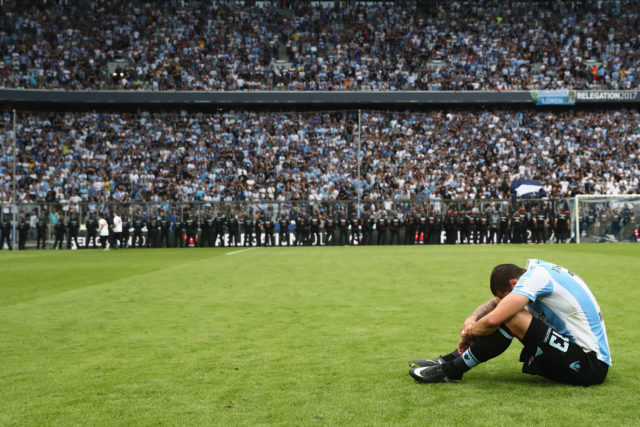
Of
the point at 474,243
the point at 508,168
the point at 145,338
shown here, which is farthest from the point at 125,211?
the point at 145,338

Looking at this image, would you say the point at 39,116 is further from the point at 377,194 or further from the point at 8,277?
the point at 8,277

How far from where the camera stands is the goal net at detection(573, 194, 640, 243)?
3266 centimetres

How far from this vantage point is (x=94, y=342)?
708 cm

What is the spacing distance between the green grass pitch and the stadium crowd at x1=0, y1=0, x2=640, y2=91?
112 ft

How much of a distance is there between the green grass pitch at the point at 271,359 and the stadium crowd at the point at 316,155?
26.3 m

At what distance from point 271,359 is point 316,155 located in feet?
119

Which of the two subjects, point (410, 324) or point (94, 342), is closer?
point (94, 342)

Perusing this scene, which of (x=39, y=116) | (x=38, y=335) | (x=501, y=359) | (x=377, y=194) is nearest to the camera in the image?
(x=501, y=359)

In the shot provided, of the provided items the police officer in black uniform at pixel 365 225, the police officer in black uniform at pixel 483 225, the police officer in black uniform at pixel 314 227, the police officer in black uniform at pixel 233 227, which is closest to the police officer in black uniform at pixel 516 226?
the police officer in black uniform at pixel 483 225

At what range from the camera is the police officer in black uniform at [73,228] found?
106 feet

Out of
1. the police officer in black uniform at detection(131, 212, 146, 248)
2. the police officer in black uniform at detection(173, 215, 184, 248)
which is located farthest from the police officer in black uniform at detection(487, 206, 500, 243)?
the police officer in black uniform at detection(131, 212, 146, 248)

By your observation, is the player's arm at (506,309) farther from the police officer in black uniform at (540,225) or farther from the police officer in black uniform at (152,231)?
the police officer in black uniform at (540,225)

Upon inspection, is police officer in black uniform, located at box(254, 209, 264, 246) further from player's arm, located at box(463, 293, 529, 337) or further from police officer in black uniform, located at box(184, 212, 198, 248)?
player's arm, located at box(463, 293, 529, 337)

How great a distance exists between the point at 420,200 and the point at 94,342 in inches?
1098
